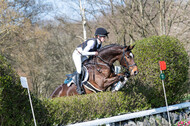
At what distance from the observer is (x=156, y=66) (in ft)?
22.0

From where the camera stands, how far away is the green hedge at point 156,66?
673 centimetres

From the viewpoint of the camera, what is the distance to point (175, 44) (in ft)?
22.8

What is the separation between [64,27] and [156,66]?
1576 centimetres

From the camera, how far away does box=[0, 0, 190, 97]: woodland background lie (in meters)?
13.0

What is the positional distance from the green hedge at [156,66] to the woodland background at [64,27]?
19.1ft

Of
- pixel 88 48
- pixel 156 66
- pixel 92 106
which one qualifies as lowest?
pixel 92 106

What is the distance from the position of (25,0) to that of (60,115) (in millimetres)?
15425

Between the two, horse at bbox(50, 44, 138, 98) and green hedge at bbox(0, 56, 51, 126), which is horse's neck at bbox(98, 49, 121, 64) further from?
green hedge at bbox(0, 56, 51, 126)

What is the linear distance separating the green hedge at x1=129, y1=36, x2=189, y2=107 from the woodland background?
582 cm

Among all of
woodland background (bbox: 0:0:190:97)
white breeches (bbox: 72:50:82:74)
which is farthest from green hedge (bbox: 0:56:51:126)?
woodland background (bbox: 0:0:190:97)

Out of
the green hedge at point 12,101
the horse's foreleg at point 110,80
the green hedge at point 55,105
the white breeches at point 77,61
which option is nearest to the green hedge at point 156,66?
the green hedge at point 55,105

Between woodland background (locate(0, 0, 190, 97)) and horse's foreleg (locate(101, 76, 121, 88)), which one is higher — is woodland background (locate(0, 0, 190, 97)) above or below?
above

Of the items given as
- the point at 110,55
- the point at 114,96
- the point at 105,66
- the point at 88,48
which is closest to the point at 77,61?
the point at 88,48

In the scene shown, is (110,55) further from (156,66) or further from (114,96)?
(156,66)
